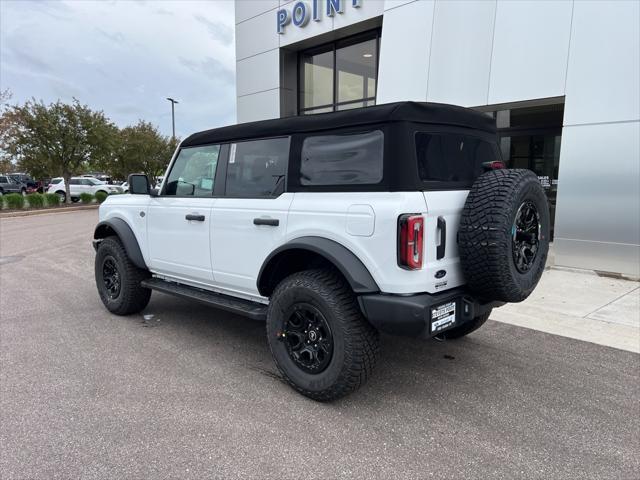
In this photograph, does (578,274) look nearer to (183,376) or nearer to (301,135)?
(301,135)

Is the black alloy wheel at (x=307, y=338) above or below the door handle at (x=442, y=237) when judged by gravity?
below

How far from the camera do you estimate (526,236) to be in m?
3.12

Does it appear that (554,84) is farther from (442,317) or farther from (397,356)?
(442,317)

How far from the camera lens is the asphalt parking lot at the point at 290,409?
2.50 meters

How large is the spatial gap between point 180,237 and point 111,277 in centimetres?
150

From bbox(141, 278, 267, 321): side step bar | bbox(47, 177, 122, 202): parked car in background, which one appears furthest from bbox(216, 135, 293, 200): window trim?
bbox(47, 177, 122, 202): parked car in background

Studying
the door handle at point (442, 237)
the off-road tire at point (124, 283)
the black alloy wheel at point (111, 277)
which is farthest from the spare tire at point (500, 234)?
the black alloy wheel at point (111, 277)

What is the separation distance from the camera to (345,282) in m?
3.07

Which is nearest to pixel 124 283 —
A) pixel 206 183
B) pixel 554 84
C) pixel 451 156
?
pixel 206 183

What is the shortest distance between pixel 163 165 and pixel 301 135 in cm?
3052

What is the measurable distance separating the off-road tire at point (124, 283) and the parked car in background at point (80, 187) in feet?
80.6

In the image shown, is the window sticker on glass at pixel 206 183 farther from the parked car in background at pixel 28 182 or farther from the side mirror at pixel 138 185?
the parked car in background at pixel 28 182

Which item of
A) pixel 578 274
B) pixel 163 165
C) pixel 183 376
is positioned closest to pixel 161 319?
pixel 183 376

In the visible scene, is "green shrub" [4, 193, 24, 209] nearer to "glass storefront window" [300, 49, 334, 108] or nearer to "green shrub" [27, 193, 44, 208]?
"green shrub" [27, 193, 44, 208]
